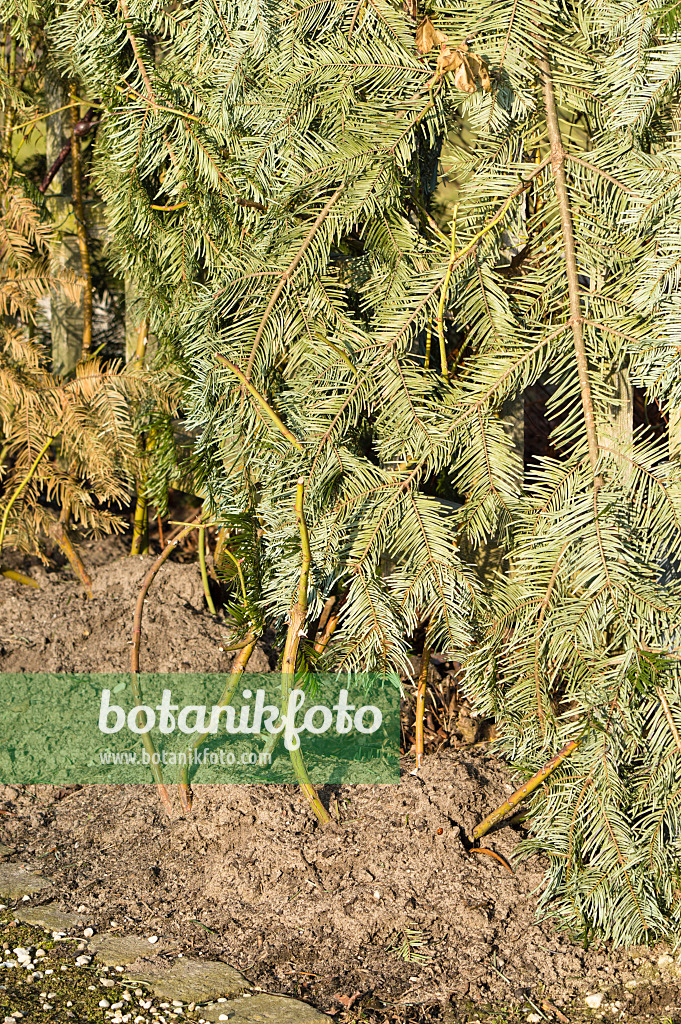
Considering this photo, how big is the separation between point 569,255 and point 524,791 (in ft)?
4.08

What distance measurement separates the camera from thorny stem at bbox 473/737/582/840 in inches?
83.8

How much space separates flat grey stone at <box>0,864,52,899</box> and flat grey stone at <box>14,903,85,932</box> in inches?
2.3

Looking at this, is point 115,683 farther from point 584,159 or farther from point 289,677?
point 584,159

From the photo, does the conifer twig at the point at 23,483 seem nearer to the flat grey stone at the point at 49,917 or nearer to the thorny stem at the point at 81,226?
the thorny stem at the point at 81,226

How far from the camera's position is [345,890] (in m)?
2.37

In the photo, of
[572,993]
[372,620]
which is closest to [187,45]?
[372,620]

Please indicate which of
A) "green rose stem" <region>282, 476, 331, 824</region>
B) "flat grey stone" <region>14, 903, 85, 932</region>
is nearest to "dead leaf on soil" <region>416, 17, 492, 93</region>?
"green rose stem" <region>282, 476, 331, 824</region>

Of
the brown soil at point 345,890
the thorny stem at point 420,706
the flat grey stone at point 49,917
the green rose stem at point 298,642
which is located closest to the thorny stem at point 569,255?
the green rose stem at point 298,642

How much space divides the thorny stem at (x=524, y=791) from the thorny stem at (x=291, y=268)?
3.69 feet

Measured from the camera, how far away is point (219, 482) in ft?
8.46

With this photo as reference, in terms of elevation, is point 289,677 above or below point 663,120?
below

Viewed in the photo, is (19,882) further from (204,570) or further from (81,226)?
(81,226)

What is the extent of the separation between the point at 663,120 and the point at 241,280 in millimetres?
1019

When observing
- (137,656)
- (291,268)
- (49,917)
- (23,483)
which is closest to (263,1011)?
(49,917)
